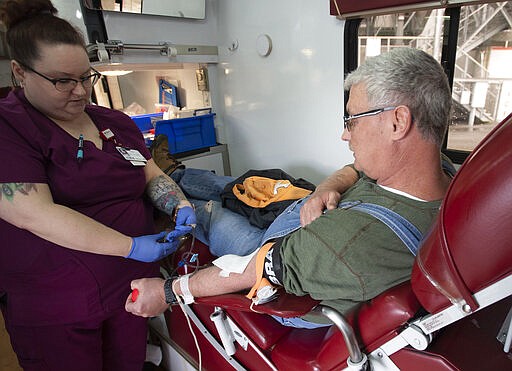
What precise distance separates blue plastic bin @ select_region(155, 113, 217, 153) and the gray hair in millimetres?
1855

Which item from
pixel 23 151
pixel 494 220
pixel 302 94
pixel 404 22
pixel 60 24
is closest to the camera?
pixel 494 220

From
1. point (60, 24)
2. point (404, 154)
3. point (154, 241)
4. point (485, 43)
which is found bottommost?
point (154, 241)

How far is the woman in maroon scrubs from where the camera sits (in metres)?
0.97

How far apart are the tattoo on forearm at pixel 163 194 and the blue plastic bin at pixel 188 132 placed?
1052 mm

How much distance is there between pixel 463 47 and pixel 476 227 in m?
1.69

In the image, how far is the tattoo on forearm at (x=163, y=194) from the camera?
4.64ft

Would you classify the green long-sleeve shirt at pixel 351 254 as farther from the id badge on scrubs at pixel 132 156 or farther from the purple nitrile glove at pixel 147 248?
the id badge on scrubs at pixel 132 156

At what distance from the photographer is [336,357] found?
0.81 m

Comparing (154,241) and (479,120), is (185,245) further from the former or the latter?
(479,120)

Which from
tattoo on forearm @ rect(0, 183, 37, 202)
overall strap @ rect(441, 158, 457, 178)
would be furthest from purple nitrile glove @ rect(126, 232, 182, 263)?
overall strap @ rect(441, 158, 457, 178)

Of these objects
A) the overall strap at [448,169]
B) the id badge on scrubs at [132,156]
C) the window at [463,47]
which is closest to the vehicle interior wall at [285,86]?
Answer: the window at [463,47]

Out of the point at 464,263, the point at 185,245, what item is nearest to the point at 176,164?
the point at 185,245

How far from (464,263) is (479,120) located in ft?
6.54

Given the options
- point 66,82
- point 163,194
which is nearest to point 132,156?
point 163,194
